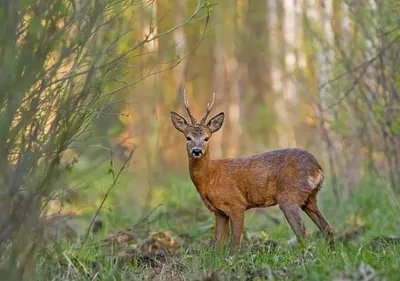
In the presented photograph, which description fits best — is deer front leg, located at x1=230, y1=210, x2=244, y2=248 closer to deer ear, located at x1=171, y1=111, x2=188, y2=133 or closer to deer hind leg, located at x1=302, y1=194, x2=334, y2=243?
deer hind leg, located at x1=302, y1=194, x2=334, y2=243

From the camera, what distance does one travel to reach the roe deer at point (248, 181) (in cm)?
905

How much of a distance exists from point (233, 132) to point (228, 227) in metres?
19.9

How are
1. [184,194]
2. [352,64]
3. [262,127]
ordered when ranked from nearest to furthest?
[352,64], [184,194], [262,127]

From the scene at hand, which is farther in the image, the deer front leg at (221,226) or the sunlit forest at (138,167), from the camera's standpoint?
the deer front leg at (221,226)

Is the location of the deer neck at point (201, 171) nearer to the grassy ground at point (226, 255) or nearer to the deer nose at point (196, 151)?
the deer nose at point (196, 151)

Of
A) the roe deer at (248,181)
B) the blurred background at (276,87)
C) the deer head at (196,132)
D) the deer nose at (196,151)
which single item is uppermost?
the blurred background at (276,87)

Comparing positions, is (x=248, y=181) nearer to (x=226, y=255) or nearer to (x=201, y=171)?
(x=201, y=171)

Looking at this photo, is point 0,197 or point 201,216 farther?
point 201,216

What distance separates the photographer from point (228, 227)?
9492 millimetres

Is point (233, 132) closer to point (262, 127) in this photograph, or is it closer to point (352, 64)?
point (262, 127)

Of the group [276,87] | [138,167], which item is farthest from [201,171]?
[276,87]

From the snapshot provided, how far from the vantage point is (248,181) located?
9.33m

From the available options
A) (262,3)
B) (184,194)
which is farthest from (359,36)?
(262,3)

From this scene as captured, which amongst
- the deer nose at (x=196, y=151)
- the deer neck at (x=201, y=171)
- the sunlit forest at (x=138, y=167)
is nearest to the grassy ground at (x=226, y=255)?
the sunlit forest at (x=138, y=167)
